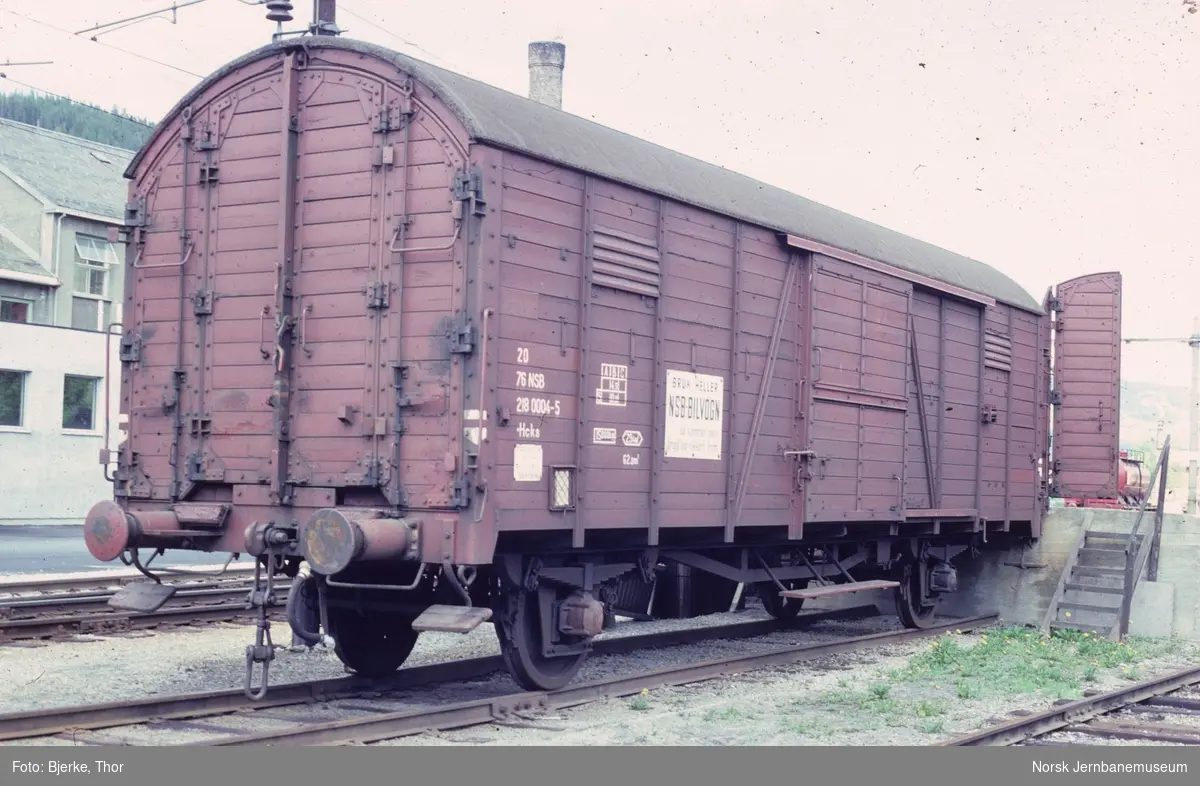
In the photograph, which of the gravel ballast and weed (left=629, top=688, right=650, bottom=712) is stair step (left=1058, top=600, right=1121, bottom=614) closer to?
the gravel ballast

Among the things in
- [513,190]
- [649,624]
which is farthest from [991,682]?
[513,190]

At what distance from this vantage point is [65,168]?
33.0 metres

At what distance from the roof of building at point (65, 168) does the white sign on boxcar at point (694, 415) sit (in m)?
24.0

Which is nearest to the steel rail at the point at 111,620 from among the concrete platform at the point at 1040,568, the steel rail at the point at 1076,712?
the steel rail at the point at 1076,712

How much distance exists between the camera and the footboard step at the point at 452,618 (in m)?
7.86

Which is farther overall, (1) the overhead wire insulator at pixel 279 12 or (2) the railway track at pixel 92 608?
(2) the railway track at pixel 92 608

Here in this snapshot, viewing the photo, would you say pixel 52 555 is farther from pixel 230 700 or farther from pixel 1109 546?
pixel 1109 546

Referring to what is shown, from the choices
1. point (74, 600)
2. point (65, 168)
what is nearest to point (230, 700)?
point (74, 600)

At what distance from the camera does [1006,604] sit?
16.0m

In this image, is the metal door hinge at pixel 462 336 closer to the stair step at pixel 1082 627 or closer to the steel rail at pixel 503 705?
the steel rail at pixel 503 705

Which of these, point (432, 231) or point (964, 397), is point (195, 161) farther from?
point (964, 397)

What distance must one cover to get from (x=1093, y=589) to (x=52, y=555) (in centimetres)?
1514

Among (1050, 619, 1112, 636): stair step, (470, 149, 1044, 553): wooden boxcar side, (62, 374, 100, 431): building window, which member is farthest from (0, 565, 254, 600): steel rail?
(62, 374, 100, 431): building window

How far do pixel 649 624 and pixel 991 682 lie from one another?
4.55 meters
